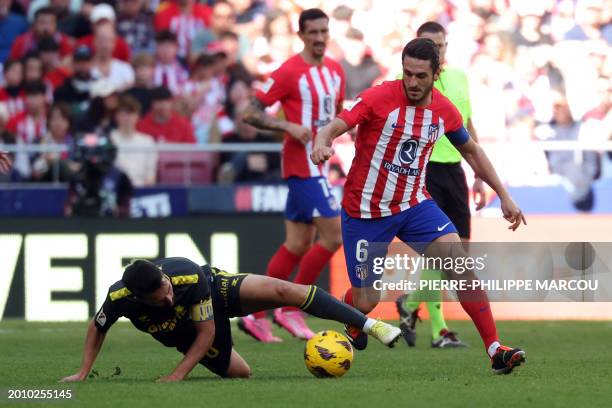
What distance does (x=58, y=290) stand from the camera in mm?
13742

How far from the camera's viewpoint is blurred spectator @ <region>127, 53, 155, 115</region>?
16591 mm

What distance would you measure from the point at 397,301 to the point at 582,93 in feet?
23.6

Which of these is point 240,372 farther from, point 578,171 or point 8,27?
point 8,27

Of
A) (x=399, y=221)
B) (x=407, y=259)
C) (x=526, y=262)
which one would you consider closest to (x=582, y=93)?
(x=526, y=262)

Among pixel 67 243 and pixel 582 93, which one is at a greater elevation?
pixel 582 93

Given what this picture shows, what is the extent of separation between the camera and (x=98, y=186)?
14164 mm

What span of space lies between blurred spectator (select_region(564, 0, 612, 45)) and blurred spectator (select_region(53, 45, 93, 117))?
6585 millimetres

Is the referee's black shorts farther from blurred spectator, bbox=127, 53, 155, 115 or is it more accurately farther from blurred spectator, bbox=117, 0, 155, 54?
blurred spectator, bbox=117, 0, 155, 54

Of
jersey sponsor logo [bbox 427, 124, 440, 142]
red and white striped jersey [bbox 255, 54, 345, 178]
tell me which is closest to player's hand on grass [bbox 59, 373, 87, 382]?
jersey sponsor logo [bbox 427, 124, 440, 142]

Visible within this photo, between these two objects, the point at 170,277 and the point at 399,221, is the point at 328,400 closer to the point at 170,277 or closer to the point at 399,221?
the point at 170,277

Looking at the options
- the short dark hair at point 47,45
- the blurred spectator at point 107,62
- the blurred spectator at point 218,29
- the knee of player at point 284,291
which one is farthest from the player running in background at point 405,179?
the short dark hair at point 47,45

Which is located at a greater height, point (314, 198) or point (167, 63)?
point (167, 63)

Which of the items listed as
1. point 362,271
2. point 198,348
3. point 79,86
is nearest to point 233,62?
point 79,86

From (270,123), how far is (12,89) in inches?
269
